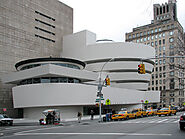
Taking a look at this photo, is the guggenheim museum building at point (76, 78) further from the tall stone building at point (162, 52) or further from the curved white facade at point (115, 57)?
the tall stone building at point (162, 52)

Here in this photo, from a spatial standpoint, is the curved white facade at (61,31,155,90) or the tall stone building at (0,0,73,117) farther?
the curved white facade at (61,31,155,90)

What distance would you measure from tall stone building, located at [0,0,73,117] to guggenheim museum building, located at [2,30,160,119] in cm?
512

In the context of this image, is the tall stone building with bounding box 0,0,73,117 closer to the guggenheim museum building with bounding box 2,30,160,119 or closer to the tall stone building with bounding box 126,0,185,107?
the guggenheim museum building with bounding box 2,30,160,119

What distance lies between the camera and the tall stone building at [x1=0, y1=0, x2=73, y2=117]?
60594mm

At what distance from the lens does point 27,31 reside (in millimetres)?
68062

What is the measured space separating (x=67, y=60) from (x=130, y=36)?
84811 millimetres

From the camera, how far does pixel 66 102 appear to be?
47.3 meters

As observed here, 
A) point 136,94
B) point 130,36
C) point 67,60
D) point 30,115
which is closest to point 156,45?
point 130,36

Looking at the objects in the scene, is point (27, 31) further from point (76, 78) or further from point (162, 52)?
point (162, 52)

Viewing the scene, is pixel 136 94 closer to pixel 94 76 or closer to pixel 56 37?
pixel 94 76

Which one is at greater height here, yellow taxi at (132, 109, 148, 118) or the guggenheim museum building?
the guggenheim museum building

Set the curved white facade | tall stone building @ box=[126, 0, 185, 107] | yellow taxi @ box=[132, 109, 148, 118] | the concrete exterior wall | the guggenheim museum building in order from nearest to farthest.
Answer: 1. yellow taxi @ box=[132, 109, 148, 118]
2. the concrete exterior wall
3. the guggenheim museum building
4. the curved white facade
5. tall stone building @ box=[126, 0, 185, 107]

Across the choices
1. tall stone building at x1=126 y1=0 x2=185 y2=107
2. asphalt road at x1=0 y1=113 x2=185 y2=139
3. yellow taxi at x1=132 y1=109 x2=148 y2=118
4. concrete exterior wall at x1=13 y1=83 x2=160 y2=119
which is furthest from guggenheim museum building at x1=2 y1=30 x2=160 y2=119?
tall stone building at x1=126 y1=0 x2=185 y2=107

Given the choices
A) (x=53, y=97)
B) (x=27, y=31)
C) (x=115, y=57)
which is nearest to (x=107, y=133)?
(x=53, y=97)
